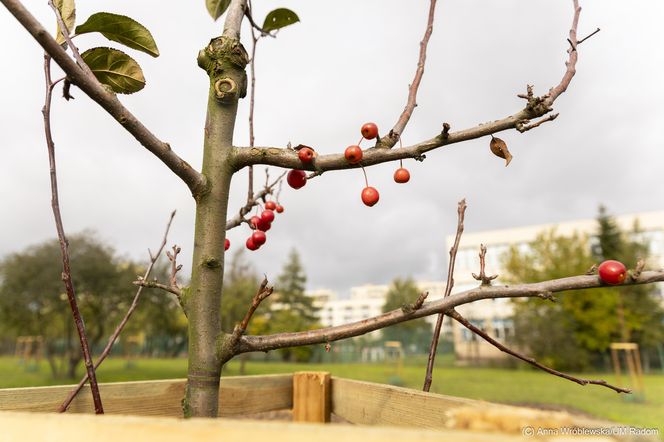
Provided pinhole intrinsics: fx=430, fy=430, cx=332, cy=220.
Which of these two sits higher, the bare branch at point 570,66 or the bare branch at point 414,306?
the bare branch at point 570,66

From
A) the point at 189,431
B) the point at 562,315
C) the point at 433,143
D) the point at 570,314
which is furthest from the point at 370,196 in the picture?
the point at 570,314

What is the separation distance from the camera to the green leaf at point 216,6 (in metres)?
1.70

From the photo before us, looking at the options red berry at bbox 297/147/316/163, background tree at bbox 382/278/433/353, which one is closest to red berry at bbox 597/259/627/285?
red berry at bbox 297/147/316/163

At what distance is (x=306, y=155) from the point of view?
1083 millimetres

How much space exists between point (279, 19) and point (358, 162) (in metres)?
0.79

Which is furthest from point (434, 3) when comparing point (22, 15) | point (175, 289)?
point (175, 289)

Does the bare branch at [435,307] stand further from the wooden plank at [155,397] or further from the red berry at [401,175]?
the wooden plank at [155,397]

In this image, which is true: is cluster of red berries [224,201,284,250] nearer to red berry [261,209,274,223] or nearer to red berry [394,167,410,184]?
red berry [261,209,274,223]

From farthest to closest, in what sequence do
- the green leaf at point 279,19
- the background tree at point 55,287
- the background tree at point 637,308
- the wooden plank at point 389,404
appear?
the background tree at point 637,308 < the background tree at point 55,287 < the green leaf at point 279,19 < the wooden plank at point 389,404

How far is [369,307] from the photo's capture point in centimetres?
8519

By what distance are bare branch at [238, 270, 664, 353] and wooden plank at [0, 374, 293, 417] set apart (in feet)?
1.95

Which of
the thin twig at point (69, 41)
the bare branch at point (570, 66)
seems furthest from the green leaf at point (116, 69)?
the bare branch at point (570, 66)

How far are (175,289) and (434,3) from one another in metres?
1.17

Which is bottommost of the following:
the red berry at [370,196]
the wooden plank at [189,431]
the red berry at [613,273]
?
the wooden plank at [189,431]
